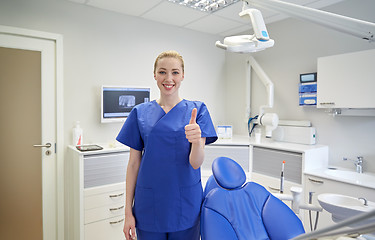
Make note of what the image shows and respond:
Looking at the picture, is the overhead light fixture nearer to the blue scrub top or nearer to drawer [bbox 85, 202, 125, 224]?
the blue scrub top

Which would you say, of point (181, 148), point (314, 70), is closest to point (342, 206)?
point (181, 148)

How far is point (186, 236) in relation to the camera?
128cm

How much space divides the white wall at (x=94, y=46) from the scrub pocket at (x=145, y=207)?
5.20 ft

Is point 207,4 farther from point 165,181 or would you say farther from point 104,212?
point 104,212

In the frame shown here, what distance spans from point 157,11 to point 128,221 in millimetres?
2239

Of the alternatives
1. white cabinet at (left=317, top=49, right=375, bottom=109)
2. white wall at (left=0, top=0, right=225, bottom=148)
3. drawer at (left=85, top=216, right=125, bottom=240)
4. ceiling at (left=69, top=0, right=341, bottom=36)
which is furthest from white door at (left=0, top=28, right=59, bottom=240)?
white cabinet at (left=317, top=49, right=375, bottom=109)

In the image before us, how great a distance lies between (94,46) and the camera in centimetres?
268

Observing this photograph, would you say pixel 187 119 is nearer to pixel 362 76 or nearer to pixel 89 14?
pixel 362 76

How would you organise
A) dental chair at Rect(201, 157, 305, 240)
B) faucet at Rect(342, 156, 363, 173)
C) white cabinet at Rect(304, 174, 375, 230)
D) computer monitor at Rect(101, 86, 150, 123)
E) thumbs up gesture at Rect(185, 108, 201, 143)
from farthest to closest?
1. computer monitor at Rect(101, 86, 150, 123)
2. faucet at Rect(342, 156, 363, 173)
3. white cabinet at Rect(304, 174, 375, 230)
4. dental chair at Rect(201, 157, 305, 240)
5. thumbs up gesture at Rect(185, 108, 201, 143)

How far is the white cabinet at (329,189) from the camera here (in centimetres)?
195

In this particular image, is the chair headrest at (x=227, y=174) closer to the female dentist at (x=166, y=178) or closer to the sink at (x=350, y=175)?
the female dentist at (x=166, y=178)

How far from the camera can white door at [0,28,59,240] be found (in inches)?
89.6

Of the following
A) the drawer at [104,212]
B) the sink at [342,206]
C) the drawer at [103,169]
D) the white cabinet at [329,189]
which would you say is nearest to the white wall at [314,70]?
the white cabinet at [329,189]

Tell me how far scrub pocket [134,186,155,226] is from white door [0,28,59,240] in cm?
159
